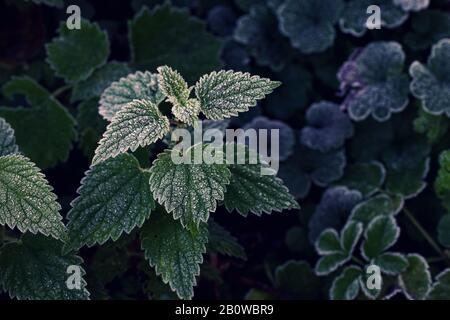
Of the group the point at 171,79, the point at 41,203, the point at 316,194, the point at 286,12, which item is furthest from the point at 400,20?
the point at 41,203

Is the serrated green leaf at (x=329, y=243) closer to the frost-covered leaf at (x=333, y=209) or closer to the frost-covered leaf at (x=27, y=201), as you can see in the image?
the frost-covered leaf at (x=333, y=209)

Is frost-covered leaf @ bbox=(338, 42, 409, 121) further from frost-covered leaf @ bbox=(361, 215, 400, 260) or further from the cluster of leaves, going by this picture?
frost-covered leaf @ bbox=(361, 215, 400, 260)

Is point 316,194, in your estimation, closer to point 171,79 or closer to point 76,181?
point 76,181

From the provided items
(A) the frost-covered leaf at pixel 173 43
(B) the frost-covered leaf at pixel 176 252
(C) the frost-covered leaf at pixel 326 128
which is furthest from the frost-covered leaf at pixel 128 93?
(C) the frost-covered leaf at pixel 326 128

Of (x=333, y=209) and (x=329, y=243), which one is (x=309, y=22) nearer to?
(x=333, y=209)

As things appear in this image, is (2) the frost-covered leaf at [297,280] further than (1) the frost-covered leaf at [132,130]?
Yes
